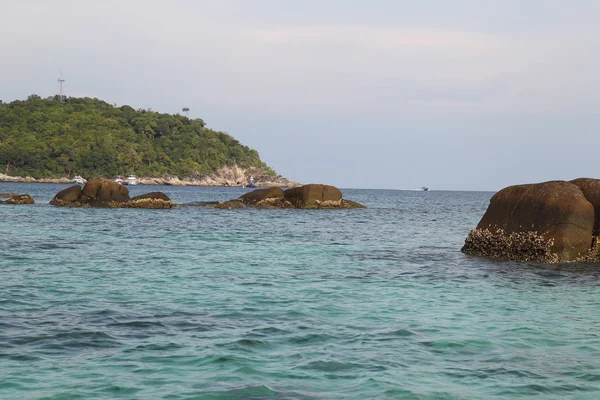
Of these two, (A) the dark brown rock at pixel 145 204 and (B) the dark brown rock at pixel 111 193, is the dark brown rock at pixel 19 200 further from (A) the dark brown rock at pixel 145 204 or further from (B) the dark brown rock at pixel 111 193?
(A) the dark brown rock at pixel 145 204

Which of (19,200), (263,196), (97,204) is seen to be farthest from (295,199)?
(19,200)

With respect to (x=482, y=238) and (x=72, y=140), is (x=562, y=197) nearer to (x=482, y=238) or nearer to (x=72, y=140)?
(x=482, y=238)

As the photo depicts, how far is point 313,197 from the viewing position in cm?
5666

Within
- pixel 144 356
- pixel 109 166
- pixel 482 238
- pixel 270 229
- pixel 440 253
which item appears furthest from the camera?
pixel 109 166

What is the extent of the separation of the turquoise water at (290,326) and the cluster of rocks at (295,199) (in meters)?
33.7

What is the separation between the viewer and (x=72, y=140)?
19625 cm

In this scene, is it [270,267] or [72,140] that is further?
[72,140]

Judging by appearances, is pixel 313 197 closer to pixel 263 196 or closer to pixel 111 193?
pixel 263 196

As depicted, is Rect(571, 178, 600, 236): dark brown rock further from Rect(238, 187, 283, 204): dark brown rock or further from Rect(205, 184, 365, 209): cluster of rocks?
Rect(238, 187, 283, 204): dark brown rock

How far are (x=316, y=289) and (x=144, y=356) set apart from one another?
6.72 m

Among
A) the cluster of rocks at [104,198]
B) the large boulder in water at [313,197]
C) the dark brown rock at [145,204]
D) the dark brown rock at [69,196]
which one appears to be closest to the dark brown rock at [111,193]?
the cluster of rocks at [104,198]

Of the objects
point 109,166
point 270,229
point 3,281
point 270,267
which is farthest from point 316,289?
point 109,166

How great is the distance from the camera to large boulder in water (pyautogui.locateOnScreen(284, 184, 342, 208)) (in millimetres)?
56438

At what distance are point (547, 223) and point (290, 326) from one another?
40.9 feet
